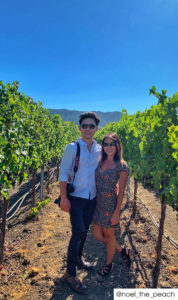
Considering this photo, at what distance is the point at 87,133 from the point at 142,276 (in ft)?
9.88

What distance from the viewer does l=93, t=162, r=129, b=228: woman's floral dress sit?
2962 millimetres

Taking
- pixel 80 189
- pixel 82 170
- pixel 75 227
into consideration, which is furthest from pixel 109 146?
pixel 75 227

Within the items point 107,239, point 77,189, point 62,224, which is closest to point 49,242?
point 62,224

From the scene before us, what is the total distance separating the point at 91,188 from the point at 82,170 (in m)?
0.33

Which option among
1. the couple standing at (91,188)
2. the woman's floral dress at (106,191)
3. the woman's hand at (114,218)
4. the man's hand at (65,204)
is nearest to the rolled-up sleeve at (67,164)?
the couple standing at (91,188)

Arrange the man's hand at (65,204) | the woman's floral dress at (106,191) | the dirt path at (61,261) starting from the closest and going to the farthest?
1. the man's hand at (65,204)
2. the woman's floral dress at (106,191)
3. the dirt path at (61,261)

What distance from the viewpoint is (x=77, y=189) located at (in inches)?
117

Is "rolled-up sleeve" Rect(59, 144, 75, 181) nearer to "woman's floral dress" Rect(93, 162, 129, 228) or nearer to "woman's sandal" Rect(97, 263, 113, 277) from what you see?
"woman's floral dress" Rect(93, 162, 129, 228)

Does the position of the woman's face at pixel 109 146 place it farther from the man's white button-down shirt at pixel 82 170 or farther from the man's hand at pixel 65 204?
the man's hand at pixel 65 204

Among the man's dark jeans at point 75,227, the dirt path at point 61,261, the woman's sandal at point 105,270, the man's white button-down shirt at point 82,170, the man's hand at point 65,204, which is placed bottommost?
the dirt path at point 61,261

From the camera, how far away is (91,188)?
9.93ft

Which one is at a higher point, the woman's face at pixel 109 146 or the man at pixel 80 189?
the woman's face at pixel 109 146

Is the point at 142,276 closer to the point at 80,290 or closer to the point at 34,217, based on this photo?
the point at 80,290

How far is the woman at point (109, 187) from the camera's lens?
2969 millimetres
